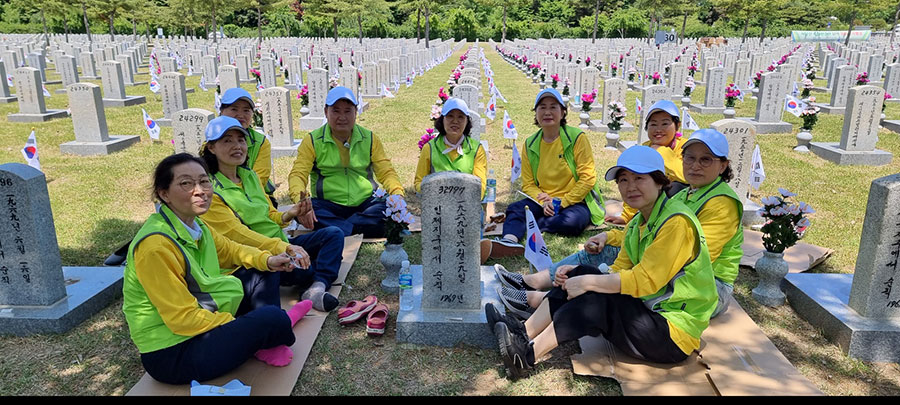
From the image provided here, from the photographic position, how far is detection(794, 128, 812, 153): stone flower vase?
28.5ft

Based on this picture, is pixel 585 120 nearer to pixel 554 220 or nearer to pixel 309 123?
pixel 309 123

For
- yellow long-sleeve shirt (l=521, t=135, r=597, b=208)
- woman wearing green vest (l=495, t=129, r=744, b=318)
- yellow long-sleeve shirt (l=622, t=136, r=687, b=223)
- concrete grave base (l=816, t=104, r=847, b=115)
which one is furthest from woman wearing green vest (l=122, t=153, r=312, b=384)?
concrete grave base (l=816, t=104, r=847, b=115)

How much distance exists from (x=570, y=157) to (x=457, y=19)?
5000 cm

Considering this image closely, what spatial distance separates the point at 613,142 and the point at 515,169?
13.5ft

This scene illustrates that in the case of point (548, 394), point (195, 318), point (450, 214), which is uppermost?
point (450, 214)

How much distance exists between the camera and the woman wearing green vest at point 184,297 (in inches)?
100

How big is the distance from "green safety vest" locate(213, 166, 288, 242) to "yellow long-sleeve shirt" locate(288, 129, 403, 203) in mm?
649

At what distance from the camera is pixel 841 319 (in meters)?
3.38

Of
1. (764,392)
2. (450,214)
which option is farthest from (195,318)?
(764,392)

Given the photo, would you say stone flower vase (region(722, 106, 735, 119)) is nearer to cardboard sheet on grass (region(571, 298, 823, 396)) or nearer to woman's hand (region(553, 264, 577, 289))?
cardboard sheet on grass (region(571, 298, 823, 396))

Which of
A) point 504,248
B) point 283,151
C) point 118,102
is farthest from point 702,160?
point 118,102

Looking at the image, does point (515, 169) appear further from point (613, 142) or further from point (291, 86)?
point (291, 86)

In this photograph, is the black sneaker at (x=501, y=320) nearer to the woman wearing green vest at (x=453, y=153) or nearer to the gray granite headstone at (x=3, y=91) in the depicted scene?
the woman wearing green vest at (x=453, y=153)

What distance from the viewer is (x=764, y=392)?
286 cm
